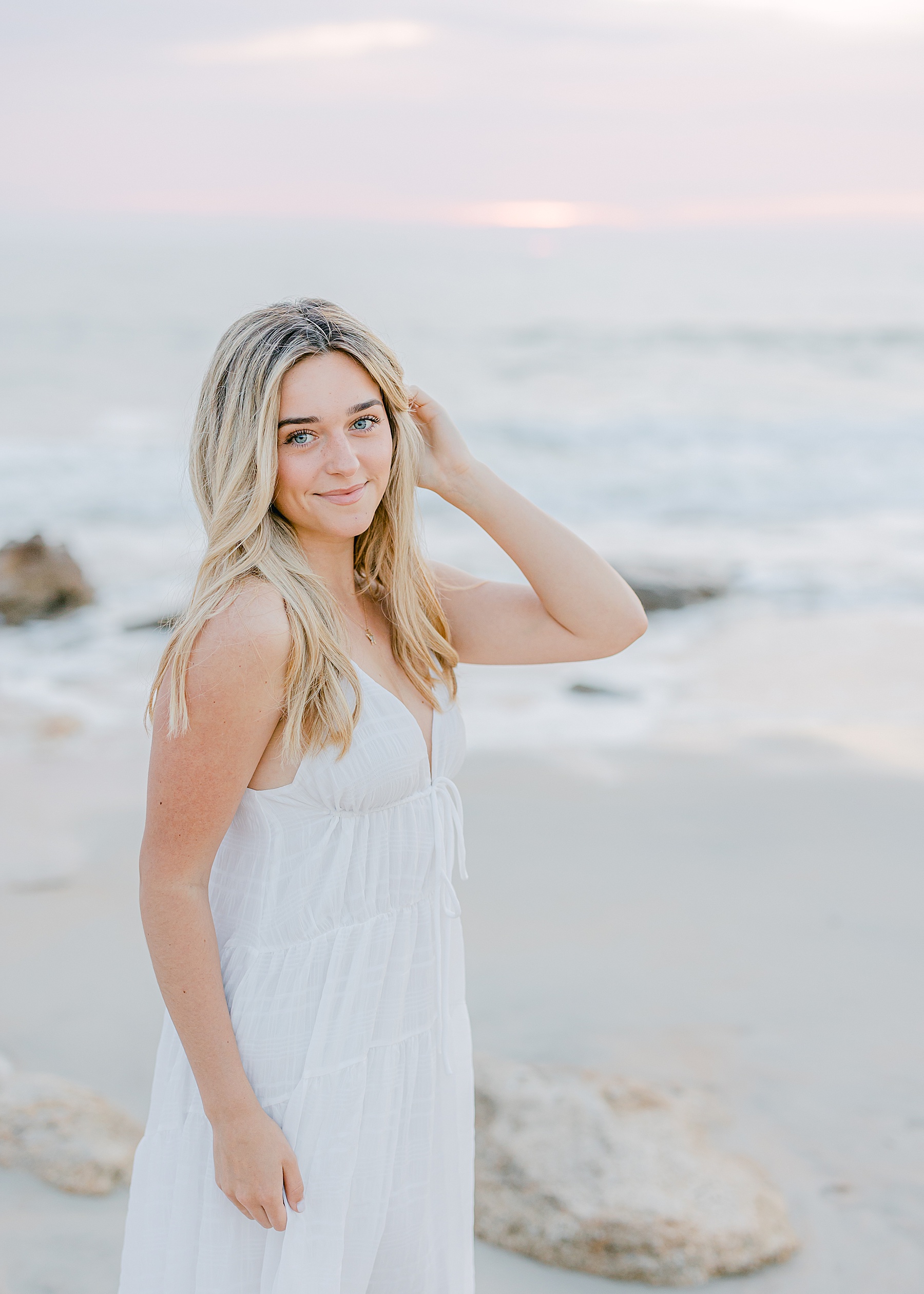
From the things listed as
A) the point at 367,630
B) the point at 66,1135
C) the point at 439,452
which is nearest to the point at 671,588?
the point at 66,1135

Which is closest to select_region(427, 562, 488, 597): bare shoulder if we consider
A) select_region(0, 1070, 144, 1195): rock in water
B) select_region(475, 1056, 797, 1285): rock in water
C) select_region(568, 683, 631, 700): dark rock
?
select_region(475, 1056, 797, 1285): rock in water

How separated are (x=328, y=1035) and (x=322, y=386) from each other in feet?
3.72

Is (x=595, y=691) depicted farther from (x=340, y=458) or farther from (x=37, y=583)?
(x=340, y=458)

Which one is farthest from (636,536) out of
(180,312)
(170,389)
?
(180,312)

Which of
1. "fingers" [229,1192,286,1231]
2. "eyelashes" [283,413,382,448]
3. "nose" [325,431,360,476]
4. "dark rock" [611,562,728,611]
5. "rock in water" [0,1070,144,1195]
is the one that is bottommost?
"rock in water" [0,1070,144,1195]

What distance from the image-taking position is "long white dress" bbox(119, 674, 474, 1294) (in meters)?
1.90

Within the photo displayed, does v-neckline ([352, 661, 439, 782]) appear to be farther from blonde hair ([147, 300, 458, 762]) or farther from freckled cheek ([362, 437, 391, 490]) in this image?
freckled cheek ([362, 437, 391, 490])

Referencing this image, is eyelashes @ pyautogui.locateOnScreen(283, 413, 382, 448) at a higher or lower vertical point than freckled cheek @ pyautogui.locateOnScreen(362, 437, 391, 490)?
higher

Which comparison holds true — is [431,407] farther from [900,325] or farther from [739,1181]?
[900,325]

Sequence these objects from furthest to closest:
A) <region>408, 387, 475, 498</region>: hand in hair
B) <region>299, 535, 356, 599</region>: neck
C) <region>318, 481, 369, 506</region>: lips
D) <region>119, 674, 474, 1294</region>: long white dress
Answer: <region>408, 387, 475, 498</region>: hand in hair, <region>299, 535, 356, 599</region>: neck, <region>318, 481, 369, 506</region>: lips, <region>119, 674, 474, 1294</region>: long white dress

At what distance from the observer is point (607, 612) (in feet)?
8.03

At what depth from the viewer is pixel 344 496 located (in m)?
2.01

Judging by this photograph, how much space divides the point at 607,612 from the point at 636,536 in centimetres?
1113

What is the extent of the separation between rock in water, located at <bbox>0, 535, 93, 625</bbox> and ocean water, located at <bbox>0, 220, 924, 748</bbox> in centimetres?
24
